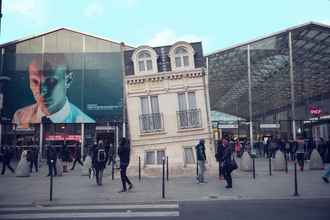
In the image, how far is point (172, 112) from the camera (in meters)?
20.2

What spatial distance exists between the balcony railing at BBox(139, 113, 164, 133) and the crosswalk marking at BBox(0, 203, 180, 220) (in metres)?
9.03

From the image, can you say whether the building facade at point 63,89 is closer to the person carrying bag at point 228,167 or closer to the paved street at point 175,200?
the paved street at point 175,200

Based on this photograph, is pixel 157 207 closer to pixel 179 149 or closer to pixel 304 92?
pixel 179 149

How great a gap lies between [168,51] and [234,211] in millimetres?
12759

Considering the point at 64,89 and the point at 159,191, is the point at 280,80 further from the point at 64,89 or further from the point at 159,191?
the point at 159,191

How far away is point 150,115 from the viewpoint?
2033 centimetres

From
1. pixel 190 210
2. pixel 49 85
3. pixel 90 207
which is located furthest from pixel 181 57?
pixel 49 85

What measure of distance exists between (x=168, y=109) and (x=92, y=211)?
10.6m

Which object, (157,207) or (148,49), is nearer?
(157,207)

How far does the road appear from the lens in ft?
30.3

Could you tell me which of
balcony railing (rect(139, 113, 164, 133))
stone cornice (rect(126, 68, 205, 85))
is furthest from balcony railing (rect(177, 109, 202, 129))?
stone cornice (rect(126, 68, 205, 85))

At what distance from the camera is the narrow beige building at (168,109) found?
19922 millimetres

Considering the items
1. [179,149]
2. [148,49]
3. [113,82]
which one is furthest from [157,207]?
[113,82]

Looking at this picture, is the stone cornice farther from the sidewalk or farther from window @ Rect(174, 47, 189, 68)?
the sidewalk
